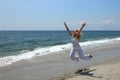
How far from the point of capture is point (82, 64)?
12.3 m

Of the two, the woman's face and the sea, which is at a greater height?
the woman's face

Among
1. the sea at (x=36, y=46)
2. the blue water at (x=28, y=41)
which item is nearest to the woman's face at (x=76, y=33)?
the sea at (x=36, y=46)

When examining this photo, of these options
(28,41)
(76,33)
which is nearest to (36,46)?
(28,41)

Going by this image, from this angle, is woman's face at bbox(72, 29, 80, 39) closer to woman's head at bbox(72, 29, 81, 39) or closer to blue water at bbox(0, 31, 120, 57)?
woman's head at bbox(72, 29, 81, 39)

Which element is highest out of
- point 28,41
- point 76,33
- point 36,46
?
point 76,33

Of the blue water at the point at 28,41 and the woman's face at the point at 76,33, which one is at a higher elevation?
the woman's face at the point at 76,33

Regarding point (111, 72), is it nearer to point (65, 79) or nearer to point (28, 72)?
point (65, 79)

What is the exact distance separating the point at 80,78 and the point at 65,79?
1.86 ft

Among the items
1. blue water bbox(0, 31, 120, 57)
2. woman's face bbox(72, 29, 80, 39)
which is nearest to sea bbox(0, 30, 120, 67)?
blue water bbox(0, 31, 120, 57)

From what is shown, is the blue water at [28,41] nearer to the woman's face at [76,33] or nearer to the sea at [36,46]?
the sea at [36,46]

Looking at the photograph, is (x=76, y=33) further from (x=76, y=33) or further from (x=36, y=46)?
(x=36, y=46)

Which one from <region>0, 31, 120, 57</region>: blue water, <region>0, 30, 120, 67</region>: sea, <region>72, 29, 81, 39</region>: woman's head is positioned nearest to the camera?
<region>72, 29, 81, 39</region>: woman's head

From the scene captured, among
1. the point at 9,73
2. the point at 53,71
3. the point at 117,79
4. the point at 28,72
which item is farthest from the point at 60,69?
the point at 117,79

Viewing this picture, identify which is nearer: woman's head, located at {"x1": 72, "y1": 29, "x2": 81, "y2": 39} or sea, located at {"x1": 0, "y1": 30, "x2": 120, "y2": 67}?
woman's head, located at {"x1": 72, "y1": 29, "x2": 81, "y2": 39}
